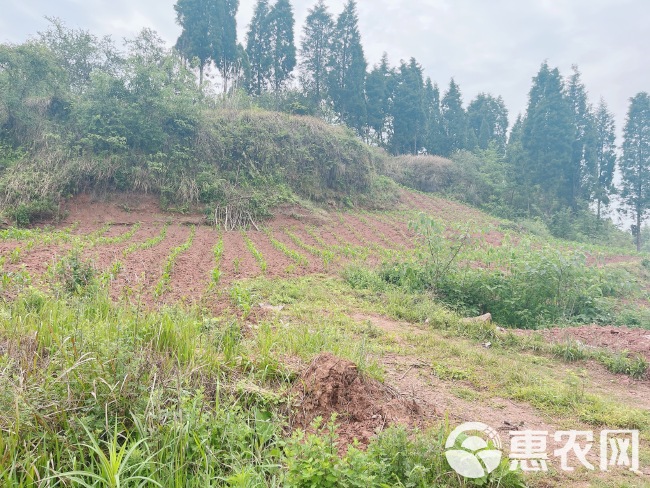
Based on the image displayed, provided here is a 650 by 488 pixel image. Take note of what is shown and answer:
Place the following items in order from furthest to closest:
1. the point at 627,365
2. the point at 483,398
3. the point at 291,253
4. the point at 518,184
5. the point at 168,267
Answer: the point at 518,184 → the point at 291,253 → the point at 168,267 → the point at 627,365 → the point at 483,398

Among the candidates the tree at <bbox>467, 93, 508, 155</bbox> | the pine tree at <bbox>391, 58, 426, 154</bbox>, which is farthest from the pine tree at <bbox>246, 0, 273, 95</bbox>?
the tree at <bbox>467, 93, 508, 155</bbox>

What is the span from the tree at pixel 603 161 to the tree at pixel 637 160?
1.44 m

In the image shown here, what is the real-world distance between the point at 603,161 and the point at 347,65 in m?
25.9

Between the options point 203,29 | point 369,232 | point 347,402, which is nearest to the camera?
point 347,402

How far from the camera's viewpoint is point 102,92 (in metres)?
15.7

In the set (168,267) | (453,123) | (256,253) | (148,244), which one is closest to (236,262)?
(168,267)

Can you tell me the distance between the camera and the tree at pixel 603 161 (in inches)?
1276

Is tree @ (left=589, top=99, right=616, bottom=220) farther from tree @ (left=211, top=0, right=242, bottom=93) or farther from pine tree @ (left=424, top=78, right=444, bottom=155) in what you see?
tree @ (left=211, top=0, right=242, bottom=93)

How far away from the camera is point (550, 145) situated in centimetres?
3020

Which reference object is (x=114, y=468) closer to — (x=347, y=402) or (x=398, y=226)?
(x=347, y=402)

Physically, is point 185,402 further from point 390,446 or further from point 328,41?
point 328,41

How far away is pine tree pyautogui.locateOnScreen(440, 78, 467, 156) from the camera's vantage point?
131 feet

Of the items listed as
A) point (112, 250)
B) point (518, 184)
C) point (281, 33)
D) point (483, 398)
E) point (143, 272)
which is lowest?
point (483, 398)

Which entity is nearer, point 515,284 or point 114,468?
point 114,468
